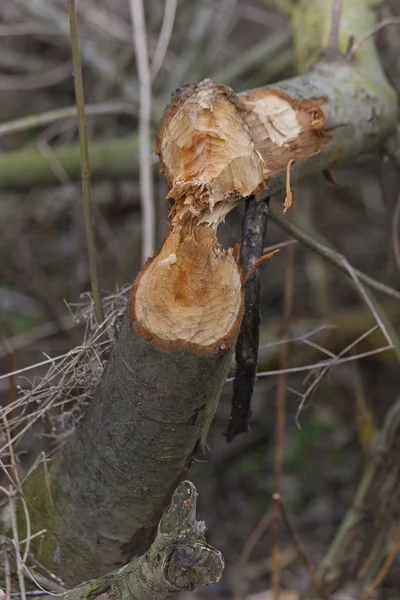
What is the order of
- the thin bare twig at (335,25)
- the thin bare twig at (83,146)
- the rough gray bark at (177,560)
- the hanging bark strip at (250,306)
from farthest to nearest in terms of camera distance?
the thin bare twig at (335,25), the thin bare twig at (83,146), the hanging bark strip at (250,306), the rough gray bark at (177,560)

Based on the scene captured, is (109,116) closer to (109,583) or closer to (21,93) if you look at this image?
(21,93)

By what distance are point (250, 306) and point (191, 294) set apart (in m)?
0.14

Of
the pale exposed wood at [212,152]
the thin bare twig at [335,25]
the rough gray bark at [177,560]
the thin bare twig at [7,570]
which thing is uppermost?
the thin bare twig at [335,25]

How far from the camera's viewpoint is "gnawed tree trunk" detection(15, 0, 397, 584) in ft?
3.22

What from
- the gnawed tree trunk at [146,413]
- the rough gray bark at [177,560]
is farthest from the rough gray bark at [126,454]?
the rough gray bark at [177,560]

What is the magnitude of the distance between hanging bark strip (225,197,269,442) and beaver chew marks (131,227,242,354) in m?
0.08

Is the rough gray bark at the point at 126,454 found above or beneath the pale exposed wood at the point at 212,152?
beneath

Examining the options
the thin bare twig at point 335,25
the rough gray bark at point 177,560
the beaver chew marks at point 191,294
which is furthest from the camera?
the thin bare twig at point 335,25

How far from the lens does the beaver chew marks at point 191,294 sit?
961 millimetres

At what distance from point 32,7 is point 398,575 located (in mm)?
2412

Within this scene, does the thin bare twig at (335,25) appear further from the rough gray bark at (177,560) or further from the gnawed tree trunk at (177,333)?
the rough gray bark at (177,560)

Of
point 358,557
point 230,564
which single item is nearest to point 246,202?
point 358,557

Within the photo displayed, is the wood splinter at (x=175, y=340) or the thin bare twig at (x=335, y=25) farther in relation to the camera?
the thin bare twig at (x=335, y=25)

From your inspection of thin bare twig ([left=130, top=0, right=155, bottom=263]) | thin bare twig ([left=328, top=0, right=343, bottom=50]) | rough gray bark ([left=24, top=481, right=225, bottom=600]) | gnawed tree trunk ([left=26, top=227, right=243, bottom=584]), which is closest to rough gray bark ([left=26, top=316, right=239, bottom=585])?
gnawed tree trunk ([left=26, top=227, right=243, bottom=584])
